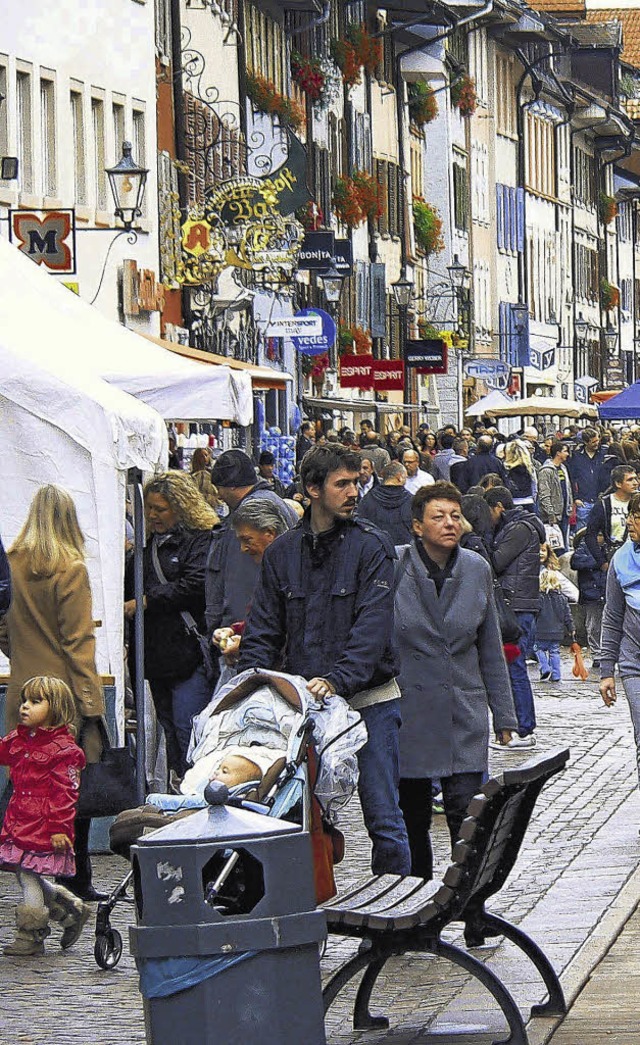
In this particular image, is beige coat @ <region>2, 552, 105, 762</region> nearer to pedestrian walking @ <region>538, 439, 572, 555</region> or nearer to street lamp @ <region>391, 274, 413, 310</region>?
pedestrian walking @ <region>538, 439, 572, 555</region>

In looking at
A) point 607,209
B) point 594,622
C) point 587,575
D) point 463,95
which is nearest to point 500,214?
point 463,95

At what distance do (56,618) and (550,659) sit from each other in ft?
35.5

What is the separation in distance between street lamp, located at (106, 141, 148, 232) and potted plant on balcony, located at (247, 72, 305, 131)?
1331cm

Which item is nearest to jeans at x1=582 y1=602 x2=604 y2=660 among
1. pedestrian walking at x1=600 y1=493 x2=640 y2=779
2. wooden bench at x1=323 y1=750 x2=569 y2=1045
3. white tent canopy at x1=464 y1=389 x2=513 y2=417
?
pedestrian walking at x1=600 y1=493 x2=640 y2=779

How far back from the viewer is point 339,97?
157 feet

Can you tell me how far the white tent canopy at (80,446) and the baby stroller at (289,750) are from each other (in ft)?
11.8

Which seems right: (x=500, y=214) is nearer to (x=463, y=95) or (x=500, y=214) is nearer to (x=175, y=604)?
(x=463, y=95)

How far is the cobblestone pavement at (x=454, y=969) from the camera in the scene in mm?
8156

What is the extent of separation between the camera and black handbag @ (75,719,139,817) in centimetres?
1042

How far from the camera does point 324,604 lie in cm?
920

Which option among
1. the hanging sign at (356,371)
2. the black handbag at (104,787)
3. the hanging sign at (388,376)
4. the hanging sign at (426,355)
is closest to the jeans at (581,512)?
the hanging sign at (356,371)

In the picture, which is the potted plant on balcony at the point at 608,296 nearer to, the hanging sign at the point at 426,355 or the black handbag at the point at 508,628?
the hanging sign at the point at 426,355

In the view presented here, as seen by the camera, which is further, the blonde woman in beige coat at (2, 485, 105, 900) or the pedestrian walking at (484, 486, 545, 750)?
the pedestrian walking at (484, 486, 545, 750)

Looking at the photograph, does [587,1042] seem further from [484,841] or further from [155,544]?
[155,544]
